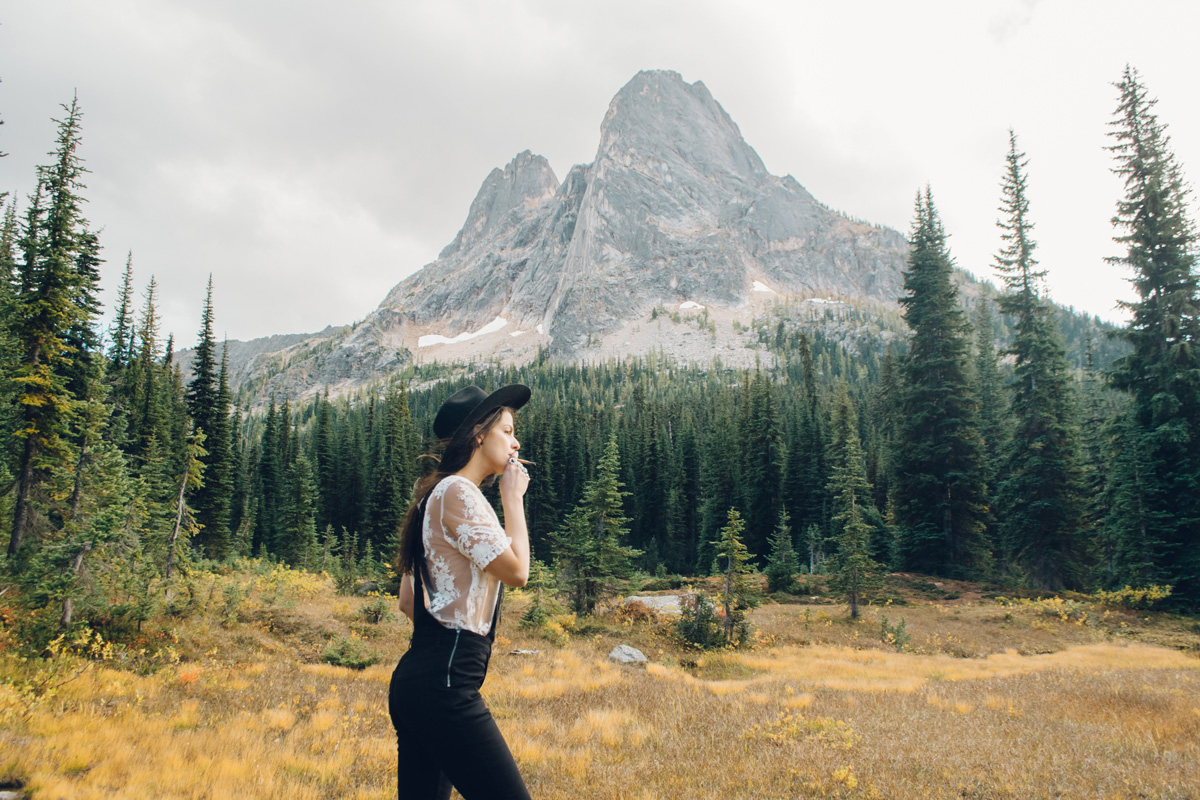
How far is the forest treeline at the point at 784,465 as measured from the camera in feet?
48.0

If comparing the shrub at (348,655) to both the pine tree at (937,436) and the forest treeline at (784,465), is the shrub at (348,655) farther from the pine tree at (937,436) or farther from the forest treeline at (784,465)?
the pine tree at (937,436)

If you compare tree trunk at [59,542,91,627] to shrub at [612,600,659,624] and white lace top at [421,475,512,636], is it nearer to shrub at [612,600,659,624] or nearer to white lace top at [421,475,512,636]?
white lace top at [421,475,512,636]

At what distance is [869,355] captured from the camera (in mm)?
169375

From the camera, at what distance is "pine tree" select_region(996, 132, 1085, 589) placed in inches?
1027

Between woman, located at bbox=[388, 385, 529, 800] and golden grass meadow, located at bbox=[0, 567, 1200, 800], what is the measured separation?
10.9 feet

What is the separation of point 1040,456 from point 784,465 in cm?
2622

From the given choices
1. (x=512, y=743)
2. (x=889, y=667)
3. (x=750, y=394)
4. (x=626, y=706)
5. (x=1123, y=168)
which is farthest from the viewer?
(x=750, y=394)

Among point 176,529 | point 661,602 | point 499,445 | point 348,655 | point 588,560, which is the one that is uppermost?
point 499,445

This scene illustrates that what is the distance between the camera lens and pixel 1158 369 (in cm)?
2181

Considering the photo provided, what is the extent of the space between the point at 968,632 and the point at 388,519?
48729 millimetres

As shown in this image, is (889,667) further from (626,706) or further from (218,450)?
(218,450)

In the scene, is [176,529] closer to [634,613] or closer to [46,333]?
[46,333]

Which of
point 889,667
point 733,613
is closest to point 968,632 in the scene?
point 889,667

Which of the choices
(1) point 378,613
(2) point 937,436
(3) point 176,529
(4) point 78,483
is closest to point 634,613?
(1) point 378,613
